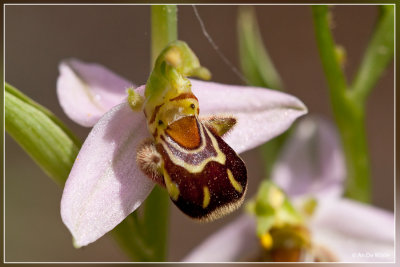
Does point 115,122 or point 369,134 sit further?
point 369,134

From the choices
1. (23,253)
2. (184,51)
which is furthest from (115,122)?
(23,253)

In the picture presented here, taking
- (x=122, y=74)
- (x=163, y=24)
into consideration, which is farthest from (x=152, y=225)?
(x=122, y=74)

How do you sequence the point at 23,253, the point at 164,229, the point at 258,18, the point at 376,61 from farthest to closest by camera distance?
the point at 258,18, the point at 23,253, the point at 376,61, the point at 164,229

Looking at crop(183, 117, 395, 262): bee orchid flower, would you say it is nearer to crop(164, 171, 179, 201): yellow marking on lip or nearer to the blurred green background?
crop(164, 171, 179, 201): yellow marking on lip

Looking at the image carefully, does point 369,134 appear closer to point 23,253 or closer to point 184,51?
point 23,253

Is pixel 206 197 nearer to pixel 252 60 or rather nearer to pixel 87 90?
pixel 87 90

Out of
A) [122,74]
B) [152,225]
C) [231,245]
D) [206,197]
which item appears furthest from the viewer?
[122,74]

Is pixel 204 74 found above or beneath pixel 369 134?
above
